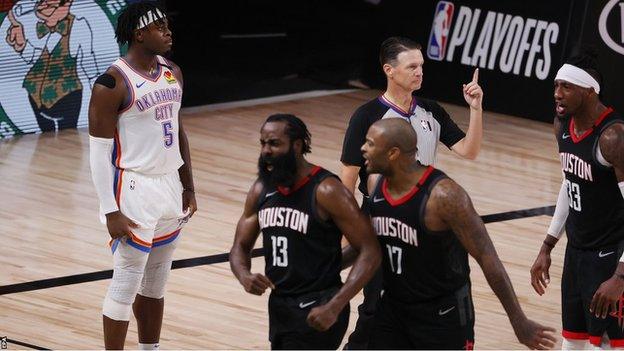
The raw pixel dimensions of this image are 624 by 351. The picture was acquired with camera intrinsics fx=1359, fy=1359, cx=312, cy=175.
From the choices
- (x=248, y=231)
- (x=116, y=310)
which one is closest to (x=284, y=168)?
(x=248, y=231)

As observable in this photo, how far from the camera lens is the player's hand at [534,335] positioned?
5.45 meters

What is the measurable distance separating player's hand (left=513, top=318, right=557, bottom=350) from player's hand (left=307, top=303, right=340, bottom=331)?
75cm

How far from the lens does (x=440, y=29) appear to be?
55.1 ft

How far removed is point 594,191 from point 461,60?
391 inches

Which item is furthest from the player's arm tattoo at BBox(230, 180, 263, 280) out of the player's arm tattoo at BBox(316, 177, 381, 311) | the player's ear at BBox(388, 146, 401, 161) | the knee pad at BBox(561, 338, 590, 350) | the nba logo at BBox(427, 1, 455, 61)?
the nba logo at BBox(427, 1, 455, 61)

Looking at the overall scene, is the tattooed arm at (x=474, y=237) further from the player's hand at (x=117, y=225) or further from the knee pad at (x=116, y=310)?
the knee pad at (x=116, y=310)

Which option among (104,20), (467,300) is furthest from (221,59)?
(467,300)

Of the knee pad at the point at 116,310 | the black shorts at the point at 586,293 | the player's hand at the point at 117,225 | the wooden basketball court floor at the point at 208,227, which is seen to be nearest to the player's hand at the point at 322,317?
the player's hand at the point at 117,225

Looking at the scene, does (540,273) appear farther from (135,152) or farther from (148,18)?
(148,18)

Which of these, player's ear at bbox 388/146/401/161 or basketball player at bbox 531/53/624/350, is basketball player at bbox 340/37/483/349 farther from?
player's ear at bbox 388/146/401/161

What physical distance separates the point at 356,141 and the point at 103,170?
128cm

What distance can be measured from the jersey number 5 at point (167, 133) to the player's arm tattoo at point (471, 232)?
5.93 feet

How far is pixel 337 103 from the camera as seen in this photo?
16688 mm

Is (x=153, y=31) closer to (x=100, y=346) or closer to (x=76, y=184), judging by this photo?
(x=100, y=346)
